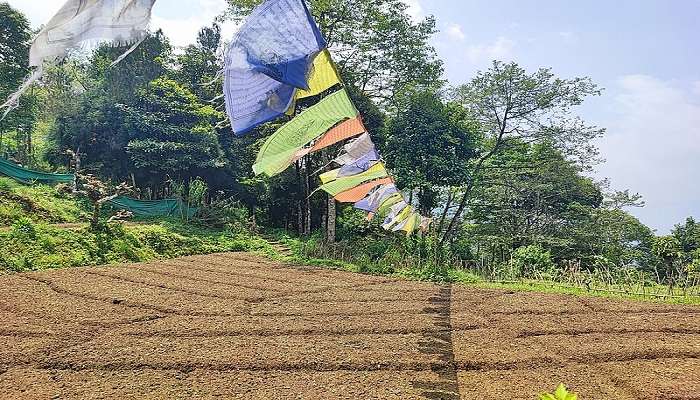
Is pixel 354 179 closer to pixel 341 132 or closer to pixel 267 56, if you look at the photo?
pixel 341 132

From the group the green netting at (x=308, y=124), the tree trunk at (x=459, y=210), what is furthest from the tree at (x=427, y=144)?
the green netting at (x=308, y=124)

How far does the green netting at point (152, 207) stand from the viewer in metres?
17.3

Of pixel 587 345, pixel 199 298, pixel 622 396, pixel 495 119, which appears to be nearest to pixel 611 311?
pixel 587 345

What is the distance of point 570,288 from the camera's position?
34.2 ft

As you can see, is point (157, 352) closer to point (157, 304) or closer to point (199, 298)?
point (157, 304)

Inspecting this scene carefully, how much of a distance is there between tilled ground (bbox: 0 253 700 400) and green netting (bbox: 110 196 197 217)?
8797 millimetres

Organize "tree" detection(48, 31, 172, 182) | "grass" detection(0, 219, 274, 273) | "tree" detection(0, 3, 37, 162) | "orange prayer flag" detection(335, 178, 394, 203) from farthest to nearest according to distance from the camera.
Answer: "tree" detection(48, 31, 172, 182)
"tree" detection(0, 3, 37, 162)
"grass" detection(0, 219, 274, 273)
"orange prayer flag" detection(335, 178, 394, 203)

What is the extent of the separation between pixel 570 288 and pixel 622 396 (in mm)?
6713

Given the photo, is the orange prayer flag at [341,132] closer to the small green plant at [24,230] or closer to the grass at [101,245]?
the grass at [101,245]

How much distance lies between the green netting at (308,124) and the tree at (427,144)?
40.5ft

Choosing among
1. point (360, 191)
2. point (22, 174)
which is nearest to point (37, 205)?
point (22, 174)

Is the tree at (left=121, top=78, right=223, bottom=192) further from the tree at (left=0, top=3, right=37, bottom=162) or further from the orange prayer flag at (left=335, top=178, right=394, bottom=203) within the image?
the orange prayer flag at (left=335, top=178, right=394, bottom=203)

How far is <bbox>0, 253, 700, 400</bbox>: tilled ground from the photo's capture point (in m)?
4.15

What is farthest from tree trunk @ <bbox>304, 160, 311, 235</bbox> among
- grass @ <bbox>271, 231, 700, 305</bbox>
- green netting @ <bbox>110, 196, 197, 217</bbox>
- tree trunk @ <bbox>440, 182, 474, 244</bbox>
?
tree trunk @ <bbox>440, 182, 474, 244</bbox>
